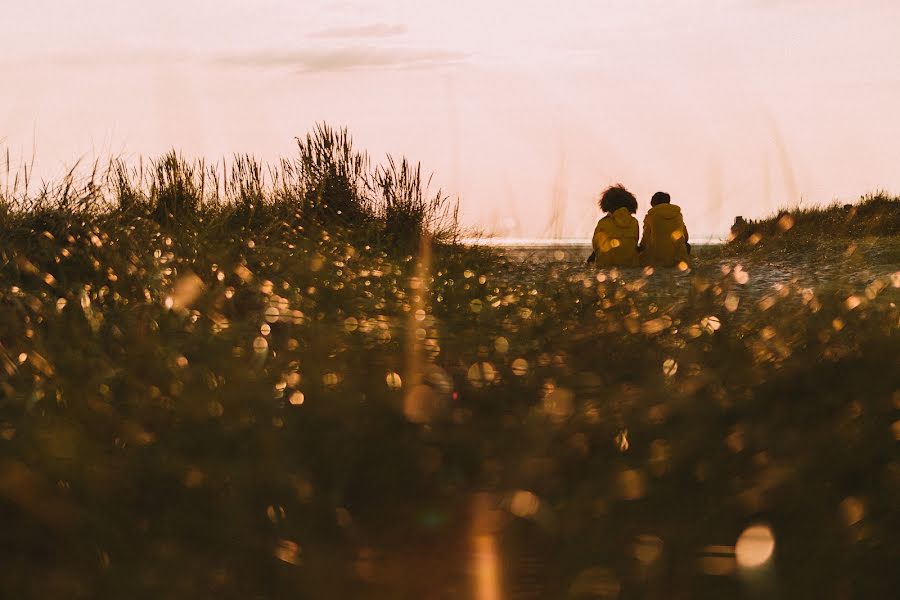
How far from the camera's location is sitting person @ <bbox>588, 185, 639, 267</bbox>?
33.0ft

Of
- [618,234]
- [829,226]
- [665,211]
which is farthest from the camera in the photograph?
[829,226]

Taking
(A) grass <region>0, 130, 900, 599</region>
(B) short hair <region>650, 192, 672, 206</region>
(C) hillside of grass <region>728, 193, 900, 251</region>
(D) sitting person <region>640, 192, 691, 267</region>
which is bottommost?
(A) grass <region>0, 130, 900, 599</region>

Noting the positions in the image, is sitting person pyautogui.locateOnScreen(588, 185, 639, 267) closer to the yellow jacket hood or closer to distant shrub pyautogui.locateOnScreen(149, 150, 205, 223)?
the yellow jacket hood

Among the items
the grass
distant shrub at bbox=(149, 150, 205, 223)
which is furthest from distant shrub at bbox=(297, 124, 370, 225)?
the grass

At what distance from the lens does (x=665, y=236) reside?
1001 cm

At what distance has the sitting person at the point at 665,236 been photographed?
999 centimetres

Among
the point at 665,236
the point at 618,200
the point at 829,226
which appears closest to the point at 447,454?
the point at 665,236

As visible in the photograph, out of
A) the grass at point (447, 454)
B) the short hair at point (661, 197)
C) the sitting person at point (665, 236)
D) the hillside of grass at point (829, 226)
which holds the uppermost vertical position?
→ the hillside of grass at point (829, 226)

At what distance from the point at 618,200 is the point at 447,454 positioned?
27.5 ft

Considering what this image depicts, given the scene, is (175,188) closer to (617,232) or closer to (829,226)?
(617,232)

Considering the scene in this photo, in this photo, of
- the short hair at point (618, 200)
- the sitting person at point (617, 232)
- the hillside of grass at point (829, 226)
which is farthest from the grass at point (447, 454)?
the hillside of grass at point (829, 226)

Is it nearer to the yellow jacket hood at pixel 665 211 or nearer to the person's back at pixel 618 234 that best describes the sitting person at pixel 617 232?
the person's back at pixel 618 234

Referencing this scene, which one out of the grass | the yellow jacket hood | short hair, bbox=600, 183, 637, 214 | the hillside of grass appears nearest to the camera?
the grass

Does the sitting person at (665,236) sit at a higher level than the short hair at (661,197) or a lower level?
lower
